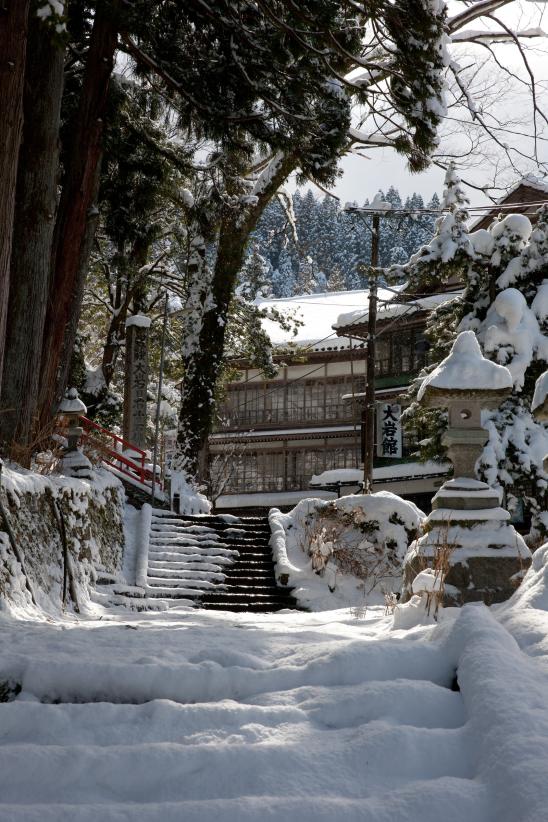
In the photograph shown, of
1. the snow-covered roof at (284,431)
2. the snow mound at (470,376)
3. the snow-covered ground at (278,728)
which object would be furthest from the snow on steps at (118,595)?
the snow-covered roof at (284,431)

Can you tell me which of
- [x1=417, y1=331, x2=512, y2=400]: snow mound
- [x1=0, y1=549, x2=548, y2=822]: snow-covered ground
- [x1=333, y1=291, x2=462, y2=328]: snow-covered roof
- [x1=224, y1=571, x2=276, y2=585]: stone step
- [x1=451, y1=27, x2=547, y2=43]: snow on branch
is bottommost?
[x1=224, y1=571, x2=276, y2=585]: stone step

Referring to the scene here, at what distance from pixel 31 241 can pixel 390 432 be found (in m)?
18.3

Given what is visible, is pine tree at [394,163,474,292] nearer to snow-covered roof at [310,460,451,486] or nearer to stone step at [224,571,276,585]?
stone step at [224,571,276,585]

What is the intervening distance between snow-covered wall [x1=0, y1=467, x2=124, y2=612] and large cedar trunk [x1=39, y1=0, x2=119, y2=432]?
1.24 meters

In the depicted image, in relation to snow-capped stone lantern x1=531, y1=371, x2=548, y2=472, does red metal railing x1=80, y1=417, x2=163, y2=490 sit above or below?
below

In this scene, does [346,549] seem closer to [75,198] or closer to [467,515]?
[467,515]

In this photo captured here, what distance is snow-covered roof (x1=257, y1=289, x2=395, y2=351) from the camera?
1118 inches

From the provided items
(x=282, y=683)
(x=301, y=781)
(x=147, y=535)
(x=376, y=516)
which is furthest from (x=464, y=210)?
(x=301, y=781)

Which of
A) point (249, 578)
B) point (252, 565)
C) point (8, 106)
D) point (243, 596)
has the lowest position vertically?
point (243, 596)

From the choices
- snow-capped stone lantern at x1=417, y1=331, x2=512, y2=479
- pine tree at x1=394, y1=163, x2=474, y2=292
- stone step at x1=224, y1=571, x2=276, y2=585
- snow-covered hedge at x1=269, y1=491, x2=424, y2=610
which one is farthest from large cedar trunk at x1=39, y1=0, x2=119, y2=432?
pine tree at x1=394, y1=163, x2=474, y2=292

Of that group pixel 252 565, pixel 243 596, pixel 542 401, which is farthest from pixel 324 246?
pixel 542 401

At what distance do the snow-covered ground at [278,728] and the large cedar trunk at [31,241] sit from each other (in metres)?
4.72

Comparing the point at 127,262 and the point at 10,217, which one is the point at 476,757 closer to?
the point at 10,217

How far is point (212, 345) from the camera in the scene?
55.3 feet
